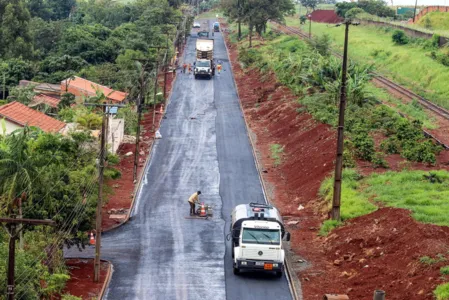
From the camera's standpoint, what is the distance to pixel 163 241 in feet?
111

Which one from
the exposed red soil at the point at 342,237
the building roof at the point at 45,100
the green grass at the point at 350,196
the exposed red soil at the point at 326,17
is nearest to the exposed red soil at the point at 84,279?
the exposed red soil at the point at 342,237

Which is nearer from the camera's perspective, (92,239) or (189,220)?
(92,239)

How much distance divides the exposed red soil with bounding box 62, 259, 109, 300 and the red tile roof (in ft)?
105

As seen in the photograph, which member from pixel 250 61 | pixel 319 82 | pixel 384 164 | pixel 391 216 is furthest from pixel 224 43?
pixel 391 216

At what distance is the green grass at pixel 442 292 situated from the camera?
2245 cm

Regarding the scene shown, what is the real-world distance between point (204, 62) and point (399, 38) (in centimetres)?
2403

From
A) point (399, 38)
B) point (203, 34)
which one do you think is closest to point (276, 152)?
point (399, 38)

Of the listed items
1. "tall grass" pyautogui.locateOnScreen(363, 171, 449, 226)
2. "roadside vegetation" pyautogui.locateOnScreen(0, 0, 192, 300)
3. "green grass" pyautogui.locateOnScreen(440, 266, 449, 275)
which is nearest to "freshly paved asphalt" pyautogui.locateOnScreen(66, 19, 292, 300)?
"roadside vegetation" pyautogui.locateOnScreen(0, 0, 192, 300)

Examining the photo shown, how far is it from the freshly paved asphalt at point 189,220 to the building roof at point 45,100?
9.74 metres

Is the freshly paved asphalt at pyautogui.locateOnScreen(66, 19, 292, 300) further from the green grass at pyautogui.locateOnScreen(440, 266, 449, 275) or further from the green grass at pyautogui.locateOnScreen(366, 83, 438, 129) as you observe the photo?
the green grass at pyautogui.locateOnScreen(366, 83, 438, 129)

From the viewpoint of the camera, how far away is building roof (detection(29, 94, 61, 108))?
199ft

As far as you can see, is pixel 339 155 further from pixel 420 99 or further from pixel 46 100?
pixel 46 100

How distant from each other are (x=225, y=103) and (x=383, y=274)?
4352cm

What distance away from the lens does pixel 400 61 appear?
78.2 m
